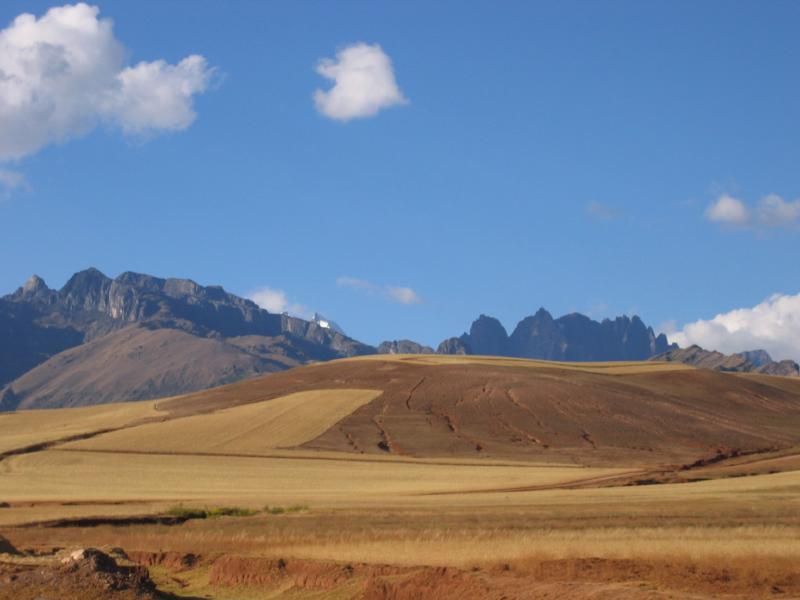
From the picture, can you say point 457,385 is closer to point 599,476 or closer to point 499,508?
point 599,476

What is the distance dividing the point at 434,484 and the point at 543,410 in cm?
4657

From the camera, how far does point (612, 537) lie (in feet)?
108

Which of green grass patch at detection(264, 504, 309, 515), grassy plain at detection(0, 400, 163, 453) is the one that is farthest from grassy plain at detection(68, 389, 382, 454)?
green grass patch at detection(264, 504, 309, 515)

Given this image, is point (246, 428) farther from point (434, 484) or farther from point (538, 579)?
point (538, 579)

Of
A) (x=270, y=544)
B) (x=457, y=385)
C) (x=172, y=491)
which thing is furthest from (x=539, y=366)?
(x=270, y=544)

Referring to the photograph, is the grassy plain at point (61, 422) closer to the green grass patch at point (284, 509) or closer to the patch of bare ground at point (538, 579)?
the green grass patch at point (284, 509)

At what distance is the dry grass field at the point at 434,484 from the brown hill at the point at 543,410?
441 millimetres

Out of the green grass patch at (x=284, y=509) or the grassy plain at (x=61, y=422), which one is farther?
the grassy plain at (x=61, y=422)

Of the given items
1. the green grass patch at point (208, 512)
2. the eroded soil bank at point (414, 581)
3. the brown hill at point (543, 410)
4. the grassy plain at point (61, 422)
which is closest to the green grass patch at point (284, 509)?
the green grass patch at point (208, 512)

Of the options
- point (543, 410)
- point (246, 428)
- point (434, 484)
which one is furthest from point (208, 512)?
point (543, 410)

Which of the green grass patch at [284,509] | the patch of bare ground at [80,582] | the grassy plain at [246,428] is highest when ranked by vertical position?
the grassy plain at [246,428]

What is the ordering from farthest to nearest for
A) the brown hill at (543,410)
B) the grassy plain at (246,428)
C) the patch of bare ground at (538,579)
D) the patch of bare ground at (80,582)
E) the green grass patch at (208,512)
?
the brown hill at (543,410), the grassy plain at (246,428), the green grass patch at (208,512), the patch of bare ground at (80,582), the patch of bare ground at (538,579)

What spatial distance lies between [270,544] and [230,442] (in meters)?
57.2

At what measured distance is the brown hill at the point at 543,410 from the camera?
9244 centimetres
